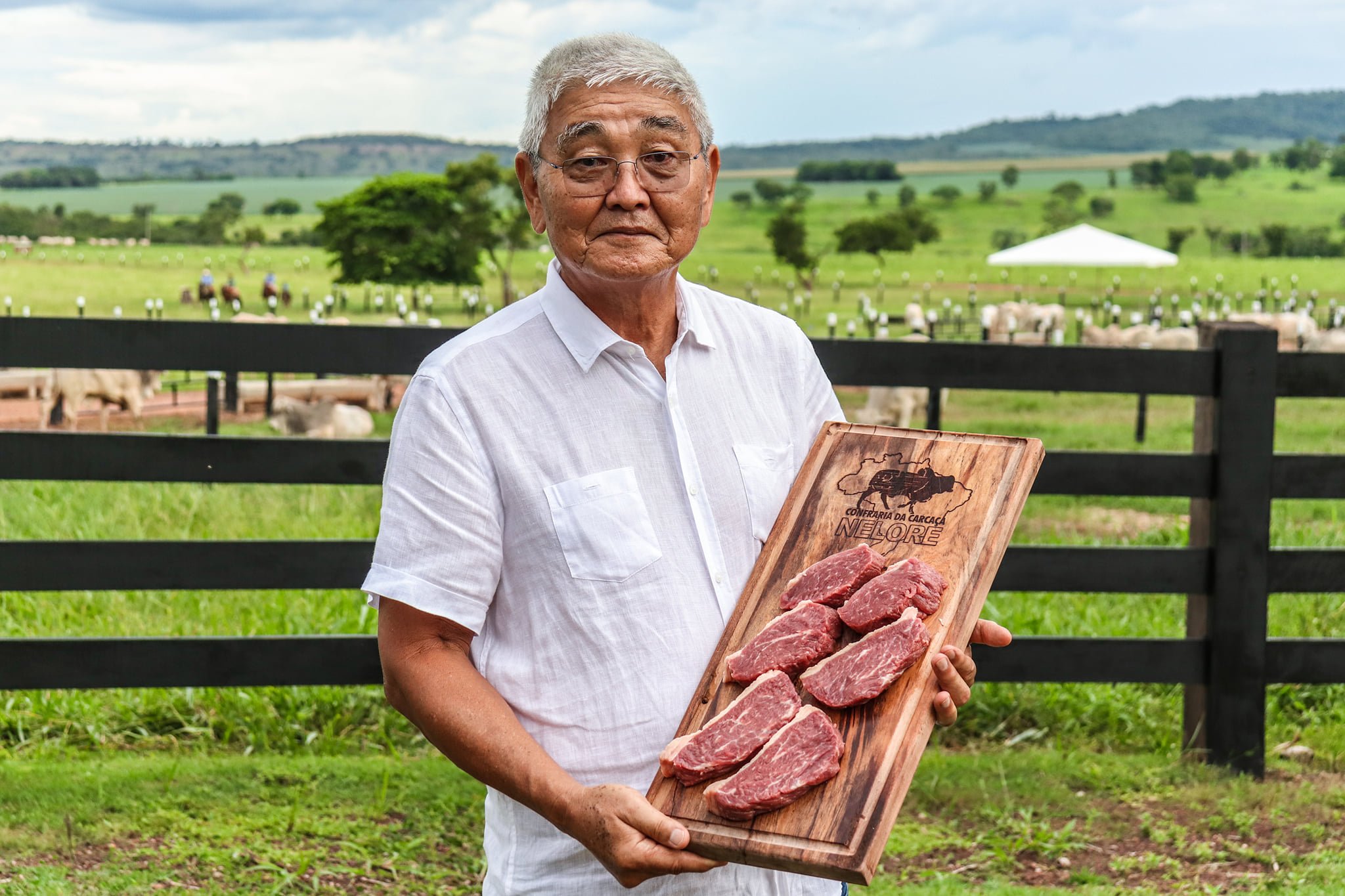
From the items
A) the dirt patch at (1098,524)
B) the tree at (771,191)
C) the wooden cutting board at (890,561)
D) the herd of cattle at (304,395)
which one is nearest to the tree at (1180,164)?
the tree at (771,191)

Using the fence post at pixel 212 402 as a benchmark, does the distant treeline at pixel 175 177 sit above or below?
above

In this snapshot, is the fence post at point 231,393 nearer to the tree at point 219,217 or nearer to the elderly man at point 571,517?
the elderly man at point 571,517

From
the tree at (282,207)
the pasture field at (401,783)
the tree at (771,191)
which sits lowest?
the pasture field at (401,783)

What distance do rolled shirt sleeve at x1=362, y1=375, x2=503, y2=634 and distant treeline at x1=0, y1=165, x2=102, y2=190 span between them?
29710 millimetres

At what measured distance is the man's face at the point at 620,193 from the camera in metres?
1.59

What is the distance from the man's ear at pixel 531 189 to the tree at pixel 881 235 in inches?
1411

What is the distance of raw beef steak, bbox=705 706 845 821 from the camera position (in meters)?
1.48

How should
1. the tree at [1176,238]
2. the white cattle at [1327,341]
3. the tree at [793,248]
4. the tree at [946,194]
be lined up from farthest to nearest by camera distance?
the tree at [946,194]
the tree at [1176,238]
the tree at [793,248]
the white cattle at [1327,341]

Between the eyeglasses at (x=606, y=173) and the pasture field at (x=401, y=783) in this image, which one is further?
the pasture field at (x=401, y=783)

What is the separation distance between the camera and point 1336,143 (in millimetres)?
48062

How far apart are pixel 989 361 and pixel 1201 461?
0.74 m

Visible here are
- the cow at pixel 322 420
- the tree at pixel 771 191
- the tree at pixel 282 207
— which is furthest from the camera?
the tree at pixel 771 191

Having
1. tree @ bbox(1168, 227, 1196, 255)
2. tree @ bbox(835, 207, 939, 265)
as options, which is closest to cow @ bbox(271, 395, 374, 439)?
tree @ bbox(835, 207, 939, 265)

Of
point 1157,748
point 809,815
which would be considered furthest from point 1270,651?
point 809,815
